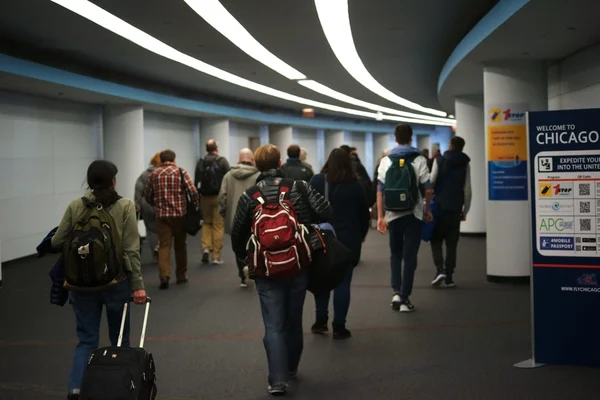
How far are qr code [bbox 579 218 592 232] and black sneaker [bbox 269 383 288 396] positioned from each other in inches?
96.2

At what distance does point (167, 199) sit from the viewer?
402 inches

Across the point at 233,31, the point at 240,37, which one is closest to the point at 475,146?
the point at 240,37

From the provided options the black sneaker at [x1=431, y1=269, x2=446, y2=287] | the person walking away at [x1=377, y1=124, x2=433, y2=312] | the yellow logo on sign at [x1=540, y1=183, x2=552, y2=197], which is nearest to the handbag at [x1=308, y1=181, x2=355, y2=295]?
the yellow logo on sign at [x1=540, y1=183, x2=552, y2=197]

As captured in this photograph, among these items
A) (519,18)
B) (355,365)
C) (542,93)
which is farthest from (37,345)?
(542,93)

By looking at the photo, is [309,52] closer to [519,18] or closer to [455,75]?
[455,75]

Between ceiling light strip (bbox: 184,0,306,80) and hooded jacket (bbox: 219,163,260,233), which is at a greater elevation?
ceiling light strip (bbox: 184,0,306,80)

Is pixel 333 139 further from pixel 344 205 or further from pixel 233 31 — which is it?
pixel 344 205

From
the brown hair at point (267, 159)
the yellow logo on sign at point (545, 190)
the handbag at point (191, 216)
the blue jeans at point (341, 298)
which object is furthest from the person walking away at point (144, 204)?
the yellow logo on sign at point (545, 190)

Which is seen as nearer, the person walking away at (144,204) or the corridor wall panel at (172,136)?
the person walking away at (144,204)

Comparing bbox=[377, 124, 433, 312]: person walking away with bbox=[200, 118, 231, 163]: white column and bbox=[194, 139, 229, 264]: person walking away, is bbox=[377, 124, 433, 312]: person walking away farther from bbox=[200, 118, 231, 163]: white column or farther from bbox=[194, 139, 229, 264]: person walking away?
bbox=[200, 118, 231, 163]: white column

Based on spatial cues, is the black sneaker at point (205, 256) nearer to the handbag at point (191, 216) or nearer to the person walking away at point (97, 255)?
the handbag at point (191, 216)

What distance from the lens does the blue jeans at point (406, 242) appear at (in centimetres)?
811

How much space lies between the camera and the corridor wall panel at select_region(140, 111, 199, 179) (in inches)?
814

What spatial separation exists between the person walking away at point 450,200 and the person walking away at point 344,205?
10.6ft
